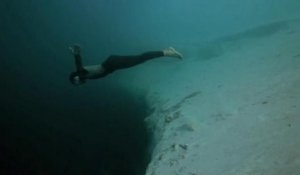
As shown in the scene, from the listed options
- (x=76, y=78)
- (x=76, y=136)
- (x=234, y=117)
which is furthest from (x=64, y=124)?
(x=234, y=117)

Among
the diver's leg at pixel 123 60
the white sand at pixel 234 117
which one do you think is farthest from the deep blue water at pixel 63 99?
the diver's leg at pixel 123 60

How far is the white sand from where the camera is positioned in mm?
4527

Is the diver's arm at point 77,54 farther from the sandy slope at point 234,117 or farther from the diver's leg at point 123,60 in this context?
the sandy slope at point 234,117

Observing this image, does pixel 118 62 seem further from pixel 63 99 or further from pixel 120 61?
pixel 63 99

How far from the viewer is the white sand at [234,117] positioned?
4527mm

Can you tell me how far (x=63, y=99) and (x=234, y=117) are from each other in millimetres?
10423

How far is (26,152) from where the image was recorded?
41.3ft

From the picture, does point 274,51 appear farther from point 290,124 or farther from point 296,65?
point 290,124

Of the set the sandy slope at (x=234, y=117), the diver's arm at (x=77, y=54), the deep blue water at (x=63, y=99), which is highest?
the diver's arm at (x=77, y=54)

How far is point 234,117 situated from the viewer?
630 centimetres

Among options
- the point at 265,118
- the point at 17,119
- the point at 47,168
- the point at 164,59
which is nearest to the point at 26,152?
the point at 47,168

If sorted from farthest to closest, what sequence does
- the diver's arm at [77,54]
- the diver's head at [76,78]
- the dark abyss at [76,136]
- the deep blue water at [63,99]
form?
1. the deep blue water at [63,99]
2. the dark abyss at [76,136]
3. the diver's head at [76,78]
4. the diver's arm at [77,54]

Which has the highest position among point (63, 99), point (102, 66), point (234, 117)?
point (102, 66)

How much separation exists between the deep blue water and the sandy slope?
1275mm
